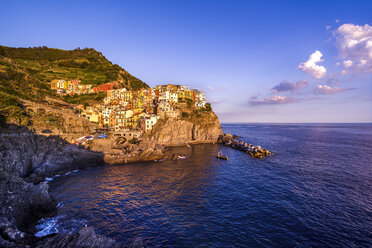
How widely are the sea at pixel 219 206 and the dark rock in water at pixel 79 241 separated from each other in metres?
2.62

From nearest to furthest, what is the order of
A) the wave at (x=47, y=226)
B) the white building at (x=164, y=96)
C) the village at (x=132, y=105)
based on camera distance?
the wave at (x=47, y=226) < the village at (x=132, y=105) < the white building at (x=164, y=96)

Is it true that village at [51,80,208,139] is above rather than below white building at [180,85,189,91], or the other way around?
below

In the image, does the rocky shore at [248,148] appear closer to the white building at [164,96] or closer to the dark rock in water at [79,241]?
the white building at [164,96]

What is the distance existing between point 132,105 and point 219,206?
84973mm

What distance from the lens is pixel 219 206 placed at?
25906 millimetres

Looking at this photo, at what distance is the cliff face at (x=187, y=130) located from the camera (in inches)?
3108

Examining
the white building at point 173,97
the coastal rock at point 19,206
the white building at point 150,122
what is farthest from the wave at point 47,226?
the white building at point 173,97

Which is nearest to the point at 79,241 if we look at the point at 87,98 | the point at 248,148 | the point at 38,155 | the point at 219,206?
the point at 219,206

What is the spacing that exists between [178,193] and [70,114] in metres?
58.0

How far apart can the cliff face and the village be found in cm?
561

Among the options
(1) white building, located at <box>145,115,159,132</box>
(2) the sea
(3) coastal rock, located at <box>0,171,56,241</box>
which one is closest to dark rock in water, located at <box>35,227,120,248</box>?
(2) the sea

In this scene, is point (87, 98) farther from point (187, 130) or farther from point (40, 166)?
point (40, 166)

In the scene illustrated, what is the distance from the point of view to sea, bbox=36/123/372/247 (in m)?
18.9

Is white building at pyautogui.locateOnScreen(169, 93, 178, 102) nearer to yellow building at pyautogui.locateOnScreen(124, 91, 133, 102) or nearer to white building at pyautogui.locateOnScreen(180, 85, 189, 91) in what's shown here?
white building at pyautogui.locateOnScreen(180, 85, 189, 91)
